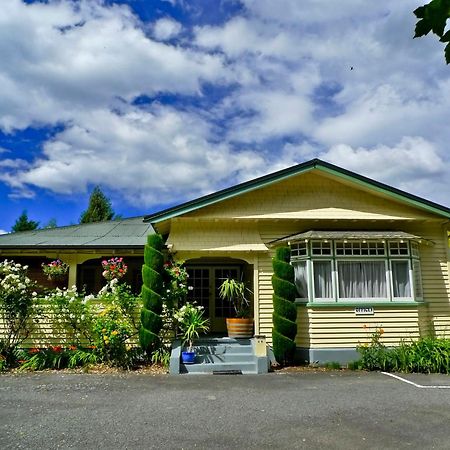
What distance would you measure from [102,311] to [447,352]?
8.06 m

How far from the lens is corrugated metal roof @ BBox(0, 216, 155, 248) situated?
1269 centimetres

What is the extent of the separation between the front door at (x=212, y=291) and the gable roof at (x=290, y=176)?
328 cm

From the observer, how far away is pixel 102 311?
1101 centimetres

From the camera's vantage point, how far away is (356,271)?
11.5m

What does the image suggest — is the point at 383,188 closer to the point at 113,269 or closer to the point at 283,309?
the point at 283,309

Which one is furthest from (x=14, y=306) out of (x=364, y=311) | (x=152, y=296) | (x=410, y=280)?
(x=410, y=280)

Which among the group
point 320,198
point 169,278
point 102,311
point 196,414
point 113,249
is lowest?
point 196,414

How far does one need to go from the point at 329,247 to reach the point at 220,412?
604 cm

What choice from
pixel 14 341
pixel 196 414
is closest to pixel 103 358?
pixel 14 341

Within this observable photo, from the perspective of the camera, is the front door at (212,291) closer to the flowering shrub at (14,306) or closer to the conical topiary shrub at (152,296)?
the conical topiary shrub at (152,296)

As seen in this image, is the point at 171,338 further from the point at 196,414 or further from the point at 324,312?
the point at 196,414

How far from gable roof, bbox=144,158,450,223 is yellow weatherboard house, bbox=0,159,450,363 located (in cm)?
3

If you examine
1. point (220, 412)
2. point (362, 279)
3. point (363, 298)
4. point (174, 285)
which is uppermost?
point (362, 279)

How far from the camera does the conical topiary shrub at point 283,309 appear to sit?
10656 millimetres
